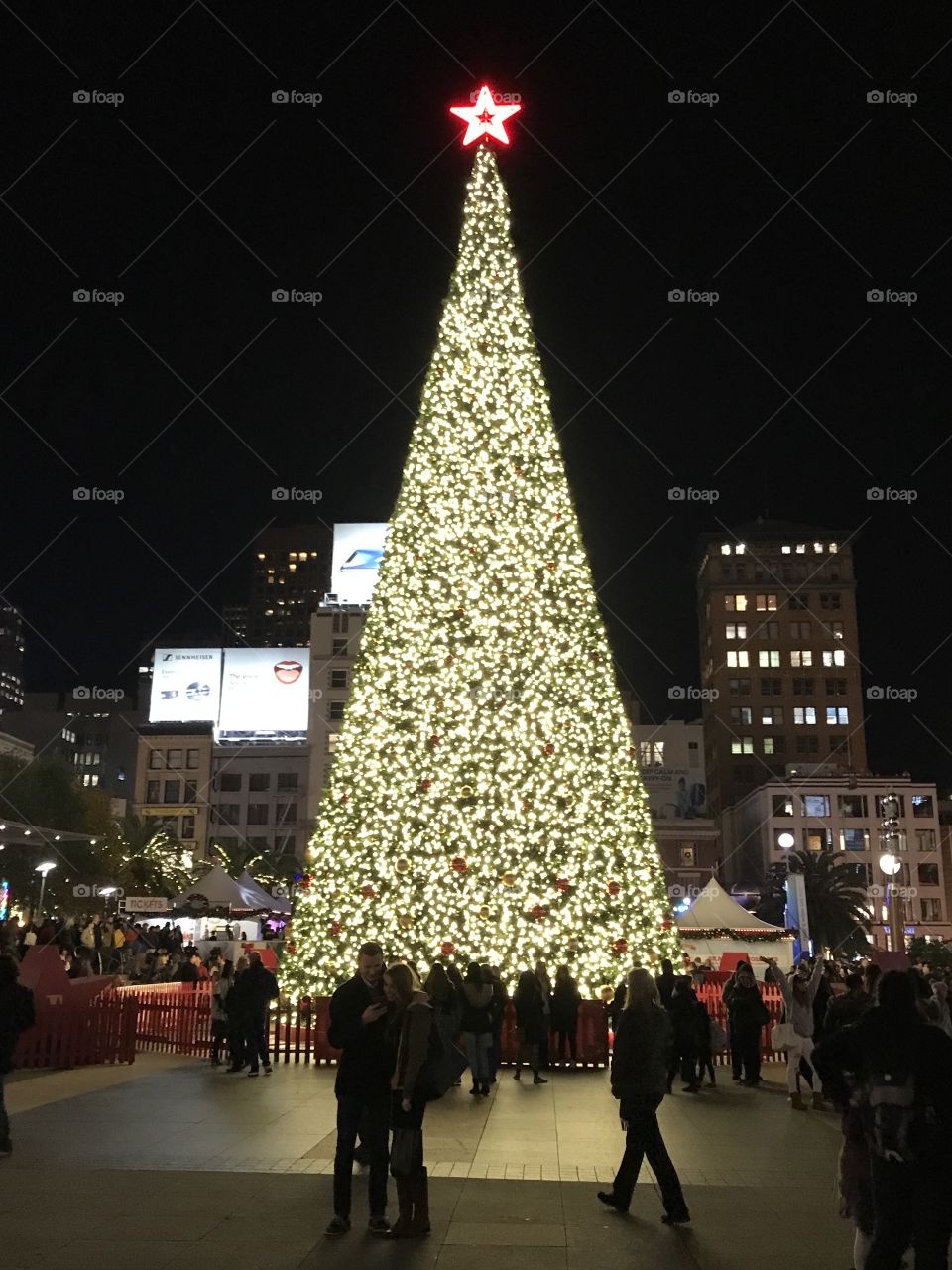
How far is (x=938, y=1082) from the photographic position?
5051 millimetres

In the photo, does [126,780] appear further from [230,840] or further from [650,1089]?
[650,1089]

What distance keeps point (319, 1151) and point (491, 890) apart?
22.7 feet

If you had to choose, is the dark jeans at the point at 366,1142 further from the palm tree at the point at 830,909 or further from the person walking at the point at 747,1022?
the palm tree at the point at 830,909

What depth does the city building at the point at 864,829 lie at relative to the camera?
86.0 metres

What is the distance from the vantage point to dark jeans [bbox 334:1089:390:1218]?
6910mm

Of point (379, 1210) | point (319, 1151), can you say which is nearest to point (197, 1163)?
point (319, 1151)

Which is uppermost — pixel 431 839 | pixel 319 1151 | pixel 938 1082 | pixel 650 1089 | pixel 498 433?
pixel 498 433

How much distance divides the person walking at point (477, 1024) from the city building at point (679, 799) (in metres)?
81.6

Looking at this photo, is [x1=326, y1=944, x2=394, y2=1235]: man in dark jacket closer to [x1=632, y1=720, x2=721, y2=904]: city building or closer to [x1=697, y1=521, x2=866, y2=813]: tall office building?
[x1=632, y1=720, x2=721, y2=904]: city building

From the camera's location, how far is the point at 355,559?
90500 millimetres

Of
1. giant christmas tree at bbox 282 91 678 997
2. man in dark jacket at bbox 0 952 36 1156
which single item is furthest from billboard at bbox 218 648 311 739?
man in dark jacket at bbox 0 952 36 1156

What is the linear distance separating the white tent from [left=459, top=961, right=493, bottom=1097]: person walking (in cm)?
1536

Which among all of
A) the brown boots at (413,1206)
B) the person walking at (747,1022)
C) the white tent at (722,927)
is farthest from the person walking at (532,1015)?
the white tent at (722,927)

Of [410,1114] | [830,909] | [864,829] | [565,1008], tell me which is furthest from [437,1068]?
[864,829]
